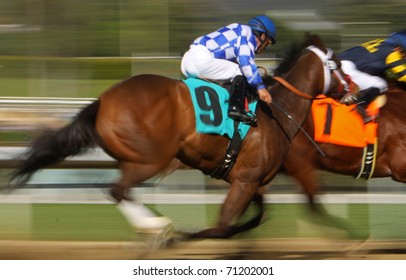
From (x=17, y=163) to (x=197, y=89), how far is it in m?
1.22

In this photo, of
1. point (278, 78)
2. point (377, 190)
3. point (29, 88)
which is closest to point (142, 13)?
point (29, 88)

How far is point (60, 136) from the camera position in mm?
4844

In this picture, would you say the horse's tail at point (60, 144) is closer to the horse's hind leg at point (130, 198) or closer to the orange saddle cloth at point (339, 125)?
the horse's hind leg at point (130, 198)

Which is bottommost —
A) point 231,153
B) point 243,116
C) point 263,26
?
point 231,153

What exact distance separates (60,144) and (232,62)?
1.22 m

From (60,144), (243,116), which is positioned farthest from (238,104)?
(60,144)

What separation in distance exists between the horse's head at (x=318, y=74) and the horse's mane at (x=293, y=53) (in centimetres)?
4

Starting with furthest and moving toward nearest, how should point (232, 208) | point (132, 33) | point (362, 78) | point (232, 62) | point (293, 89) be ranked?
point (132, 33) → point (362, 78) → point (293, 89) → point (232, 62) → point (232, 208)

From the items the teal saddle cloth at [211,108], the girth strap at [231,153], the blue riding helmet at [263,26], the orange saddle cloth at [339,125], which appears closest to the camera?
the teal saddle cloth at [211,108]

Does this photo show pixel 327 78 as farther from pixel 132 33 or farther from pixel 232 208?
pixel 132 33

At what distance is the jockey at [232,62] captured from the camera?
4996 millimetres

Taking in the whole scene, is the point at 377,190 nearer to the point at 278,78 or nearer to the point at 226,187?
the point at 226,187

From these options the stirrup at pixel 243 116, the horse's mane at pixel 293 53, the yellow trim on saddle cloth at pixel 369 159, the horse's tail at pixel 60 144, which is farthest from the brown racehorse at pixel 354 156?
the horse's tail at pixel 60 144

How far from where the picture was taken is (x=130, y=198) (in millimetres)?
4781
